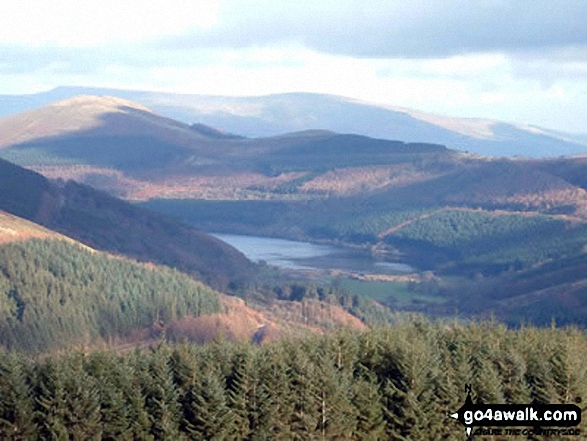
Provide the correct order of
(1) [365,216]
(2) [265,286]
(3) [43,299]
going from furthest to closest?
(1) [365,216] → (2) [265,286] → (3) [43,299]

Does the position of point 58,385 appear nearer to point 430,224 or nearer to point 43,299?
point 43,299

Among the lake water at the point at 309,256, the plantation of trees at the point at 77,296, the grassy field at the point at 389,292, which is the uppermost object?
the plantation of trees at the point at 77,296

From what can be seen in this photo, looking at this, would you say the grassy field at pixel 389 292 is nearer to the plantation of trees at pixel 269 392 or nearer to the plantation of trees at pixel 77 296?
the plantation of trees at pixel 77 296

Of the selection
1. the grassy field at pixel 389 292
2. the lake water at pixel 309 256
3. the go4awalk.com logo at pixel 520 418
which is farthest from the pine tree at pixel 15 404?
the lake water at pixel 309 256

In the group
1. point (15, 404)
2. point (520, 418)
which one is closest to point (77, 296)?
point (15, 404)

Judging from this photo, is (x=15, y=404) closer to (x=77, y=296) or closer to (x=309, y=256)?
(x=77, y=296)

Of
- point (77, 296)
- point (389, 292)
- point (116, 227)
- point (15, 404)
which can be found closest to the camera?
point (15, 404)

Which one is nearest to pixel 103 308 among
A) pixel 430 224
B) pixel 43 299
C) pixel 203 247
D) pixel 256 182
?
pixel 43 299
